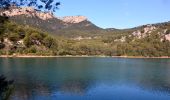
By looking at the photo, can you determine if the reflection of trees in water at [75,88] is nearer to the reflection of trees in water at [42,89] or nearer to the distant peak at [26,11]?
the reflection of trees in water at [42,89]

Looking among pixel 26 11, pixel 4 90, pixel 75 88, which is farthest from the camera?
pixel 75 88

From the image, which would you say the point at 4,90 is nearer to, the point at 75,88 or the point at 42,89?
the point at 42,89

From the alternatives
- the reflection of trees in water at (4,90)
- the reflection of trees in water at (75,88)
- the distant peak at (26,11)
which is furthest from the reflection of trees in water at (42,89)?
the distant peak at (26,11)

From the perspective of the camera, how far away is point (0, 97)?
29.1 meters

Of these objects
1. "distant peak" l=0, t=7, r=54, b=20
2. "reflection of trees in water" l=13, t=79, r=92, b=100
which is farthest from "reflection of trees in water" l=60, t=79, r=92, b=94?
"distant peak" l=0, t=7, r=54, b=20

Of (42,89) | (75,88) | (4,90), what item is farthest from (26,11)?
(75,88)

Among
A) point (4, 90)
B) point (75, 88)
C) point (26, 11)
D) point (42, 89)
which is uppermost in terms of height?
point (26, 11)

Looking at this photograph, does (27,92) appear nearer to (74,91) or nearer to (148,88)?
(74,91)

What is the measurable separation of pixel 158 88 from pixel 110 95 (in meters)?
13.8

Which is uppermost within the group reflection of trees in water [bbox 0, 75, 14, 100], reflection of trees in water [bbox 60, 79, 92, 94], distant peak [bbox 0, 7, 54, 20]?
distant peak [bbox 0, 7, 54, 20]

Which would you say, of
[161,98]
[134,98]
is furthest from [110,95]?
[161,98]

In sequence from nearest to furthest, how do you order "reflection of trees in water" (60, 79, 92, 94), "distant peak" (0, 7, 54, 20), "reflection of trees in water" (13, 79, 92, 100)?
"distant peak" (0, 7, 54, 20)
"reflection of trees in water" (13, 79, 92, 100)
"reflection of trees in water" (60, 79, 92, 94)

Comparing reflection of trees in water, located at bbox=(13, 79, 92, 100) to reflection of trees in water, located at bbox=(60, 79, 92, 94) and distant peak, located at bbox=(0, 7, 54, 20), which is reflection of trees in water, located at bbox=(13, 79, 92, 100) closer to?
reflection of trees in water, located at bbox=(60, 79, 92, 94)

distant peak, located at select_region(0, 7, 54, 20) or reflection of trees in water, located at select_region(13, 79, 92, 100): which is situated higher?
distant peak, located at select_region(0, 7, 54, 20)
